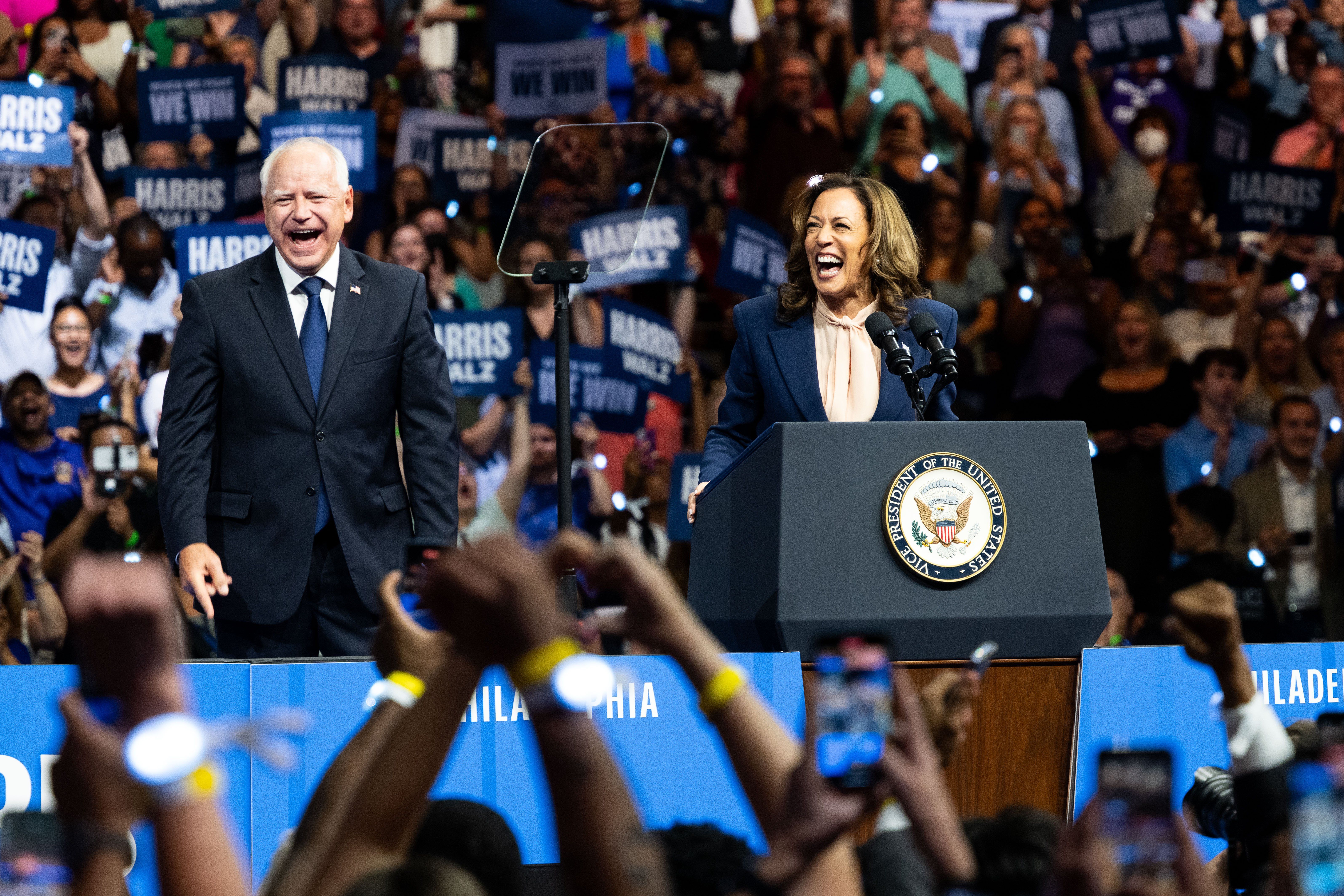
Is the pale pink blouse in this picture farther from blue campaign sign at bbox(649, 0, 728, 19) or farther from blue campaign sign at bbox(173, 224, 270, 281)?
blue campaign sign at bbox(649, 0, 728, 19)

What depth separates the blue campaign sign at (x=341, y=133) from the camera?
214 inches

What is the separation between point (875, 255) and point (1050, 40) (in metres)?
3.79

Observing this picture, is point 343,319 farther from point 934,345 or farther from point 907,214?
point 907,214

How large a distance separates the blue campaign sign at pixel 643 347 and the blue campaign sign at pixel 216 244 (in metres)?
1.21

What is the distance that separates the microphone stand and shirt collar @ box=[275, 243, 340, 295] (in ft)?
1.31

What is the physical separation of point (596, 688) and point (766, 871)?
8.7 inches

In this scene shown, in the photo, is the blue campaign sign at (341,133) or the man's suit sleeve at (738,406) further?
the blue campaign sign at (341,133)

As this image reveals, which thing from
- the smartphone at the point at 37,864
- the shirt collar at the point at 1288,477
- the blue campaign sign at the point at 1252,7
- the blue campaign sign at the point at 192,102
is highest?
the blue campaign sign at the point at 1252,7

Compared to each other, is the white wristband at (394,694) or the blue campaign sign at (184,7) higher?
the blue campaign sign at (184,7)

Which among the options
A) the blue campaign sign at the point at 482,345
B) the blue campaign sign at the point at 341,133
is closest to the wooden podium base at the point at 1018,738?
the blue campaign sign at the point at 482,345

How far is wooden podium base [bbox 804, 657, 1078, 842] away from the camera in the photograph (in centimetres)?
245

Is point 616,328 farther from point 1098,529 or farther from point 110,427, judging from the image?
point 1098,529

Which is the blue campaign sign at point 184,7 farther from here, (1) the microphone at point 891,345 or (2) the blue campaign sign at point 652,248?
(1) the microphone at point 891,345

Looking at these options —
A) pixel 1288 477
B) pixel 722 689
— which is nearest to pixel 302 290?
pixel 722 689
